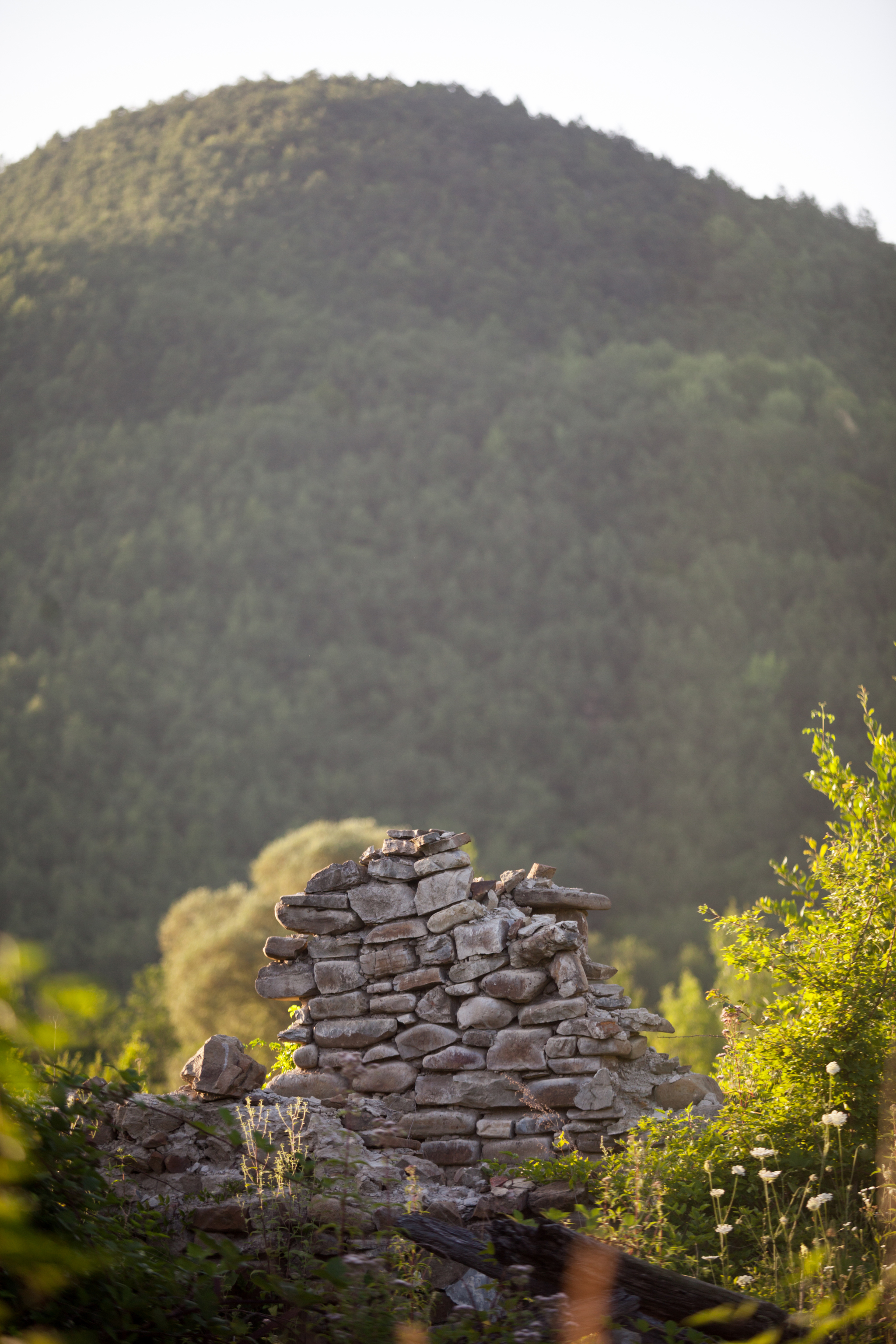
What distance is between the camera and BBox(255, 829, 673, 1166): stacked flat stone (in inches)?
213

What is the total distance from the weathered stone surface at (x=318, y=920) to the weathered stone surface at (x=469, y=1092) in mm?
1054

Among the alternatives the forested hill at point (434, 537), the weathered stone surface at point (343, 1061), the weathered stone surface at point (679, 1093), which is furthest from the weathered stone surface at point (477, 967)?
the forested hill at point (434, 537)

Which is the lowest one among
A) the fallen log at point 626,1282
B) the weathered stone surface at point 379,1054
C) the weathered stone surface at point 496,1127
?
the fallen log at point 626,1282

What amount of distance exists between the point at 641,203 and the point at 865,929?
50.7 meters

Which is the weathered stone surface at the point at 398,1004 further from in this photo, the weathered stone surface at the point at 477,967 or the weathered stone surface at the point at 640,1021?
the weathered stone surface at the point at 640,1021

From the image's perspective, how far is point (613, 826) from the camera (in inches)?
1104

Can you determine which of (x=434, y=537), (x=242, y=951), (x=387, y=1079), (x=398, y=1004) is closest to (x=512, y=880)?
(x=398, y=1004)

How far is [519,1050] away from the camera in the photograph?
5484 millimetres

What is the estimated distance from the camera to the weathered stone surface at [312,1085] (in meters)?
5.63

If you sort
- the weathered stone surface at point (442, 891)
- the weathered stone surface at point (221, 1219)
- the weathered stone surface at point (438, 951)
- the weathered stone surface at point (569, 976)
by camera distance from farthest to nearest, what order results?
the weathered stone surface at point (442, 891) → the weathered stone surface at point (438, 951) → the weathered stone surface at point (569, 976) → the weathered stone surface at point (221, 1219)

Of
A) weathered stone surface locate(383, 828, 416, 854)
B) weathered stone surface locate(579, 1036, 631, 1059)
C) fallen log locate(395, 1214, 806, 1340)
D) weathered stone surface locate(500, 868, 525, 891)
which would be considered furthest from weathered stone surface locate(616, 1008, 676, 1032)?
fallen log locate(395, 1214, 806, 1340)

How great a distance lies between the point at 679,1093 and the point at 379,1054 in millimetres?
1858

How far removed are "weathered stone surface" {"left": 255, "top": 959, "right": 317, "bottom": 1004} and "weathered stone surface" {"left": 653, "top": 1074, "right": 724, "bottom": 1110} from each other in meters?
2.24

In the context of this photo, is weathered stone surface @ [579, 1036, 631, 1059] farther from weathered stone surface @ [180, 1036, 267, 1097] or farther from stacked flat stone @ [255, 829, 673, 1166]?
weathered stone surface @ [180, 1036, 267, 1097]
